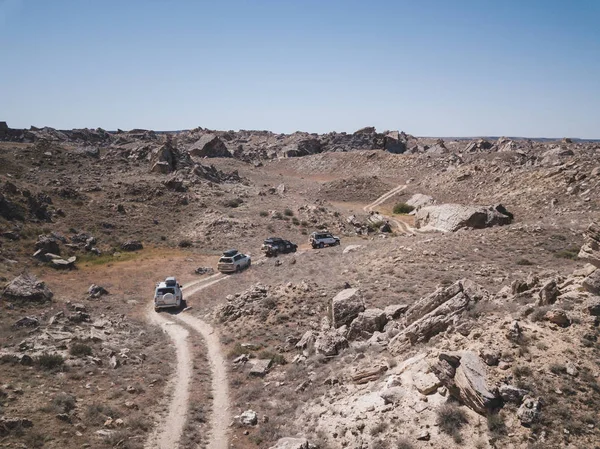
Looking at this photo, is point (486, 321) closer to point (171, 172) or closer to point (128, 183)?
point (128, 183)

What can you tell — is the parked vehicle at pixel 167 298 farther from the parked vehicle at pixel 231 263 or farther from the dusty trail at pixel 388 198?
the dusty trail at pixel 388 198

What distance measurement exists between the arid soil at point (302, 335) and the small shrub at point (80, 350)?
0.18 meters

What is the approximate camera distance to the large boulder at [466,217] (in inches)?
1674

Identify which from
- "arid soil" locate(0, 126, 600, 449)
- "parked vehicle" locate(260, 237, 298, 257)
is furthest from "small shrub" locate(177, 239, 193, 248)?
"parked vehicle" locate(260, 237, 298, 257)

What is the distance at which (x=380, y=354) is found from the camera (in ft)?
53.6

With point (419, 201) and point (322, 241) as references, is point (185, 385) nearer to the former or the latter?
point (322, 241)

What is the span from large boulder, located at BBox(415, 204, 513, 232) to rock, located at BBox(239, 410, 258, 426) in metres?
32.6

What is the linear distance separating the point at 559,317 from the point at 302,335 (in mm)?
12099

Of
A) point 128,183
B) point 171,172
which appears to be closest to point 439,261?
point 128,183

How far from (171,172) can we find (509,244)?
184 ft

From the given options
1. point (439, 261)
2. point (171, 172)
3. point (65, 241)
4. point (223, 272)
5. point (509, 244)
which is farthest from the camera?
point (171, 172)

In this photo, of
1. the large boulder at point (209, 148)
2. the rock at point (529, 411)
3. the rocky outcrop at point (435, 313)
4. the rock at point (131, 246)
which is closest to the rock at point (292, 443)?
the rocky outcrop at point (435, 313)

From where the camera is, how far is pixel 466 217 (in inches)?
1677

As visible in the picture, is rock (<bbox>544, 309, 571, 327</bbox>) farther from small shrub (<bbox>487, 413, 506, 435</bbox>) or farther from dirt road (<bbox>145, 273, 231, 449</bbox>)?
dirt road (<bbox>145, 273, 231, 449</bbox>)
